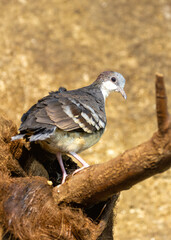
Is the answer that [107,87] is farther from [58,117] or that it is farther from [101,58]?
[101,58]

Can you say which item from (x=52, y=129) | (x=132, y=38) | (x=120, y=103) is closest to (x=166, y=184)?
(x=120, y=103)

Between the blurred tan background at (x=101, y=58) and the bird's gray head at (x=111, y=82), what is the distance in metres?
3.34

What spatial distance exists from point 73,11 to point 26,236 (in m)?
7.41

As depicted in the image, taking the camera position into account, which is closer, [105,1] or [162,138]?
[162,138]

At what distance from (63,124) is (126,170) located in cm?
96

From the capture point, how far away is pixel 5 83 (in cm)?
827

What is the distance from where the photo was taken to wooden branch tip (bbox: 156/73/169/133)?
212 cm

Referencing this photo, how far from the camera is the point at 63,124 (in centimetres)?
328

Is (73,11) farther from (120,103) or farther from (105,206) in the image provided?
(105,206)

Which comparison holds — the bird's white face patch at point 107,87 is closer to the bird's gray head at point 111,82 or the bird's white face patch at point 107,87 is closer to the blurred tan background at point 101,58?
the bird's gray head at point 111,82

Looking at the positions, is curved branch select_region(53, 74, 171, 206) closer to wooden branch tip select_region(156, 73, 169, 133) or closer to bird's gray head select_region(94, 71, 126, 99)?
wooden branch tip select_region(156, 73, 169, 133)

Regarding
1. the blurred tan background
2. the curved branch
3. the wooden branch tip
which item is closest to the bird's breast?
the curved branch

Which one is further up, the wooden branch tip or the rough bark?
Answer: the wooden branch tip

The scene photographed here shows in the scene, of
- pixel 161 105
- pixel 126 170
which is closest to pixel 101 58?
pixel 126 170
